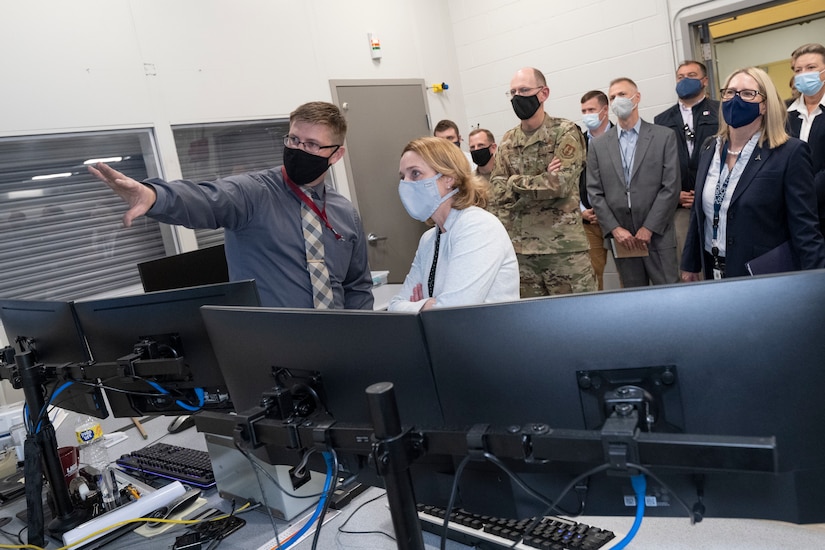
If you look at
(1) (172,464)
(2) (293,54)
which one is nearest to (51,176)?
(2) (293,54)

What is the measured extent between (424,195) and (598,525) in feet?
3.50

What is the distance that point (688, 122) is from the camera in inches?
165

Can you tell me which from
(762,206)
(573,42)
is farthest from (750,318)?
(573,42)

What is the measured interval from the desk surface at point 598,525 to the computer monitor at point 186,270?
84cm

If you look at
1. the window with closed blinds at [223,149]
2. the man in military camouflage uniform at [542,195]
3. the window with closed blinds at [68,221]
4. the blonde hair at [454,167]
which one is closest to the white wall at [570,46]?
the man in military camouflage uniform at [542,195]

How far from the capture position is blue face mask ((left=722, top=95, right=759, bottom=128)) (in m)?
2.54

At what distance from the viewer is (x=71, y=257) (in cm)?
347

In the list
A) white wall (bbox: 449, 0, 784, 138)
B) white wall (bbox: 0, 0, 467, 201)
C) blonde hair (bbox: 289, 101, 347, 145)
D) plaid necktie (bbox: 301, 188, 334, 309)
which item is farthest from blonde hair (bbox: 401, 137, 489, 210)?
white wall (bbox: 449, 0, 784, 138)

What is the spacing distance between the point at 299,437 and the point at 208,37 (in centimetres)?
359

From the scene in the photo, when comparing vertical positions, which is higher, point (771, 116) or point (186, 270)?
point (771, 116)

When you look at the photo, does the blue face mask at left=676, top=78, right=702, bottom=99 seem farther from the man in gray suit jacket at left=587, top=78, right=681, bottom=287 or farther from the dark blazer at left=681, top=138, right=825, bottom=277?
the dark blazer at left=681, top=138, right=825, bottom=277

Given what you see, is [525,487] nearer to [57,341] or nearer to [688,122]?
[57,341]

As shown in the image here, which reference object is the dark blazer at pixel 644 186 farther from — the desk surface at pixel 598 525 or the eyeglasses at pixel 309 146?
the desk surface at pixel 598 525

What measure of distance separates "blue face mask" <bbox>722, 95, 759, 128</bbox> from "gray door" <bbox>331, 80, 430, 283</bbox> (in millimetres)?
2776
